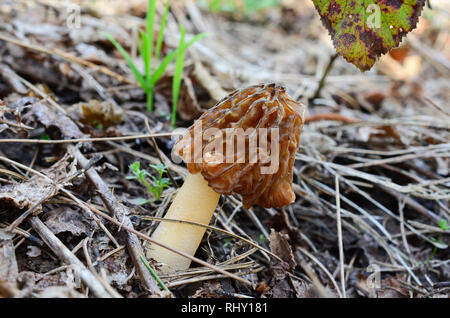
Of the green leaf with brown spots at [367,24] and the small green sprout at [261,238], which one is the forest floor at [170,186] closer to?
the small green sprout at [261,238]

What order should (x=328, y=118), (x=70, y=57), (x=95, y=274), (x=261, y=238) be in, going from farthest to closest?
1. (x=328, y=118)
2. (x=70, y=57)
3. (x=261, y=238)
4. (x=95, y=274)

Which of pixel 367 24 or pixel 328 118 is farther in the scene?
pixel 328 118

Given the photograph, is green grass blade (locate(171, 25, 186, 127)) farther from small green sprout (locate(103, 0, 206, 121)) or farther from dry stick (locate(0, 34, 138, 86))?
dry stick (locate(0, 34, 138, 86))

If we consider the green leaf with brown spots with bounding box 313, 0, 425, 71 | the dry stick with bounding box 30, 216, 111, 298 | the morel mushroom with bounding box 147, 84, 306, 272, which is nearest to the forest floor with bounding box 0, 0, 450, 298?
the dry stick with bounding box 30, 216, 111, 298

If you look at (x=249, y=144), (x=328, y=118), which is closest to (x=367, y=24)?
(x=249, y=144)

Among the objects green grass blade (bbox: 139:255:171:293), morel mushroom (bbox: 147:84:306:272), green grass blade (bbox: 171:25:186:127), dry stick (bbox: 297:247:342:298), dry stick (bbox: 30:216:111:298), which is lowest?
dry stick (bbox: 297:247:342:298)

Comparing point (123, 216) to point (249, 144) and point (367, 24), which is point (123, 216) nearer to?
point (249, 144)

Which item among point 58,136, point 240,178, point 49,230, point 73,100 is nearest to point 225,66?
point 73,100
